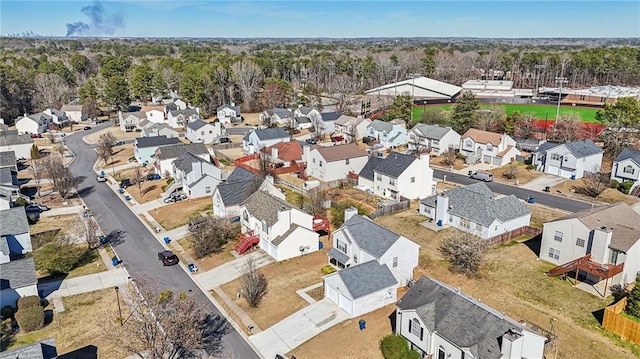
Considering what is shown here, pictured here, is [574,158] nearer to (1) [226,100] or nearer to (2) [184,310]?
(2) [184,310]

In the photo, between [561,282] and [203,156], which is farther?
[203,156]

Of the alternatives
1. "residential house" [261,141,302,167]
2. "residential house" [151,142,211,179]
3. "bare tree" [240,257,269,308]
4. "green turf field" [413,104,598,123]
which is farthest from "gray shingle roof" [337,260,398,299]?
"green turf field" [413,104,598,123]

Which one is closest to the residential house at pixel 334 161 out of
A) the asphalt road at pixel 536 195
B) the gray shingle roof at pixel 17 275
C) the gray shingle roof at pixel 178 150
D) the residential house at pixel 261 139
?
the asphalt road at pixel 536 195

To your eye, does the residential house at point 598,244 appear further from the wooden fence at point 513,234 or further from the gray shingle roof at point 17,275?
the gray shingle roof at point 17,275

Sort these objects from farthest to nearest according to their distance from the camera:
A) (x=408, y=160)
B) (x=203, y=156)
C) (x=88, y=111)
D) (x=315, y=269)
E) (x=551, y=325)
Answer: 1. (x=88, y=111)
2. (x=203, y=156)
3. (x=408, y=160)
4. (x=315, y=269)
5. (x=551, y=325)

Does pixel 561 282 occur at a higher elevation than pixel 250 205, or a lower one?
lower

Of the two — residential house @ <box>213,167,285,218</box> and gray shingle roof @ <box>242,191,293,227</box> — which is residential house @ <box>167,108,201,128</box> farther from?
gray shingle roof @ <box>242,191,293,227</box>

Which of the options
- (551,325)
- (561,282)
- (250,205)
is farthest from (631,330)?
(250,205)
